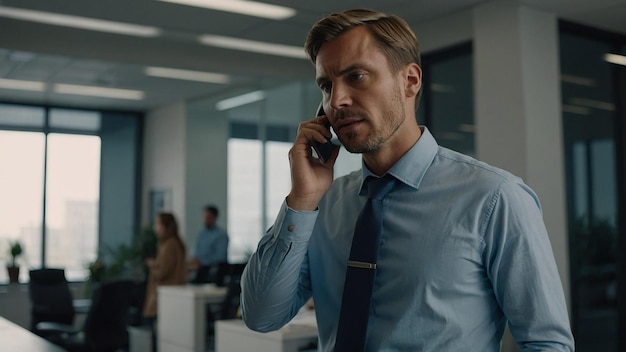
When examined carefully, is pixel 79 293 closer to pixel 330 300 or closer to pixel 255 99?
pixel 255 99

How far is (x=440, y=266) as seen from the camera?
1189mm

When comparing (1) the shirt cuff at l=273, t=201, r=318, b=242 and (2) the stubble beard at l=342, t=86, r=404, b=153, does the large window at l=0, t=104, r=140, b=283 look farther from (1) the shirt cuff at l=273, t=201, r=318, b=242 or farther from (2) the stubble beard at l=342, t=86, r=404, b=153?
(2) the stubble beard at l=342, t=86, r=404, b=153

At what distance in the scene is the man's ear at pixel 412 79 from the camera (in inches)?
50.7

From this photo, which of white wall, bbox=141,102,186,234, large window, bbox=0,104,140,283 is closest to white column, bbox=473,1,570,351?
white wall, bbox=141,102,186,234

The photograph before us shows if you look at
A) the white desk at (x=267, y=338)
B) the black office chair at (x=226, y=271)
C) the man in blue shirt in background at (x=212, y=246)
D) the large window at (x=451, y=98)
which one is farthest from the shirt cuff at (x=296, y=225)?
the man in blue shirt in background at (x=212, y=246)

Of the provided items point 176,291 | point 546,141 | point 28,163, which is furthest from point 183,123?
point 546,141

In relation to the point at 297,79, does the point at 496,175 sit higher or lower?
lower

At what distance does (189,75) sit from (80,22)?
2270 millimetres

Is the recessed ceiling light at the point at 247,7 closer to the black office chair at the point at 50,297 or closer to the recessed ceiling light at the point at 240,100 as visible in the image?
the recessed ceiling light at the point at 240,100

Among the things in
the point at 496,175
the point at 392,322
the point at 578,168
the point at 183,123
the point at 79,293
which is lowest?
the point at 79,293

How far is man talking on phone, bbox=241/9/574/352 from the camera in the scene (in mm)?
1164

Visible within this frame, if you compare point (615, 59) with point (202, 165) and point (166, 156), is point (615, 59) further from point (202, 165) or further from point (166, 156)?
point (166, 156)

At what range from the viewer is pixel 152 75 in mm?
8469

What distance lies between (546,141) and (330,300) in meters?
4.78
